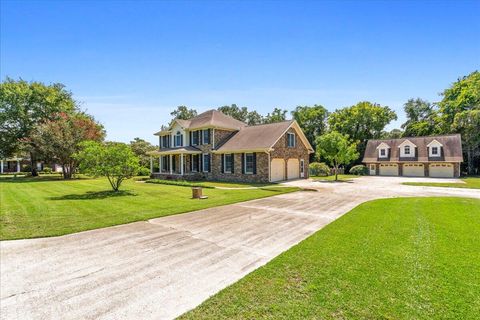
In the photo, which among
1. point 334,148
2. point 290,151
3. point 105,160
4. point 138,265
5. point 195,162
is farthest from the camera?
point 195,162

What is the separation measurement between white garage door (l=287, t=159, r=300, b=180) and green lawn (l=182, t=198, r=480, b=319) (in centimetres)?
1803

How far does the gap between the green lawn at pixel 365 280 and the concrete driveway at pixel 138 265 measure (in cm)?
53

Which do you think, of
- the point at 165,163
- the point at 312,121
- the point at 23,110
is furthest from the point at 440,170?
the point at 23,110

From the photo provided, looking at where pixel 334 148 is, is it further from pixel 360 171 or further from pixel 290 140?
pixel 360 171

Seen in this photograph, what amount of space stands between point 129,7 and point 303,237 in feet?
35.3

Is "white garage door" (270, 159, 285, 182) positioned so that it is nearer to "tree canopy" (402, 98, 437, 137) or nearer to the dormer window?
the dormer window

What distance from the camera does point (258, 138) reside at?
24.3 meters

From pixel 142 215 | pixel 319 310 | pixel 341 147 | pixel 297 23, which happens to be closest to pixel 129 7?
pixel 297 23

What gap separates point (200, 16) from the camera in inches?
447

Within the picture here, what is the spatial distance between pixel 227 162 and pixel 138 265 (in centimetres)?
1989

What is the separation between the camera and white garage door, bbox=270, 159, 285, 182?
2267cm

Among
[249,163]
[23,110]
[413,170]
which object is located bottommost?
[413,170]

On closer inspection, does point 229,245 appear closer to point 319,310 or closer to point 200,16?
point 319,310

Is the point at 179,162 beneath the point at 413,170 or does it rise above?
above
